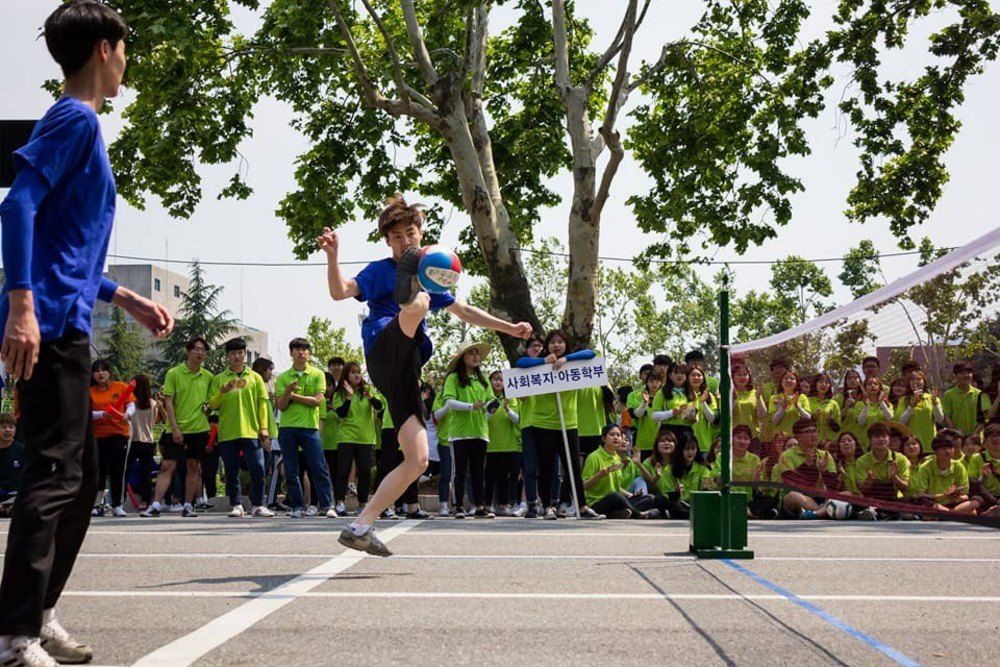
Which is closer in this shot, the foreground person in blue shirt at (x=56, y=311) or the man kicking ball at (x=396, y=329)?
the foreground person in blue shirt at (x=56, y=311)

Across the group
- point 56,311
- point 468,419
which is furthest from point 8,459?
point 56,311

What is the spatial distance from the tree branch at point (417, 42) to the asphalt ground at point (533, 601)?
14243mm

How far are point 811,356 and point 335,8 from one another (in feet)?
44.0

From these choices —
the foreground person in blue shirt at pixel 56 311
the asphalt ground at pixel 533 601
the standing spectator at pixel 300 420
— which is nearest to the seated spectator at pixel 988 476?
the asphalt ground at pixel 533 601

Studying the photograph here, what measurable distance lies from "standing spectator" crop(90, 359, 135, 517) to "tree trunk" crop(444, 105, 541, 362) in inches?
359

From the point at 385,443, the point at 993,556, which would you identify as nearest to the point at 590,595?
the point at 993,556

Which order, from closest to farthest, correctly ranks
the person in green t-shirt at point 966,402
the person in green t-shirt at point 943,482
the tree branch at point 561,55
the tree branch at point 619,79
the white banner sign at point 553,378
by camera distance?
1. the person in green t-shirt at point 966,402
2. the person in green t-shirt at point 943,482
3. the white banner sign at point 553,378
4. the tree branch at point 619,79
5. the tree branch at point 561,55

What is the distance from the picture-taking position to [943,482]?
9383mm

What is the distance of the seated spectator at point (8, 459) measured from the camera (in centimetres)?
1514

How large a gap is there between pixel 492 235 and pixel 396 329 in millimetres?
15970

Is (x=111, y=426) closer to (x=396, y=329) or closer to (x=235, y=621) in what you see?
(x=396, y=329)

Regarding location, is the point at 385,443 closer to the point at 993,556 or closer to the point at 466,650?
the point at 993,556

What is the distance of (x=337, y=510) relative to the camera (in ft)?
49.1

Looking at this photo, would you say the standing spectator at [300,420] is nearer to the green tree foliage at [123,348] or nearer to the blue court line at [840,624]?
the blue court line at [840,624]
